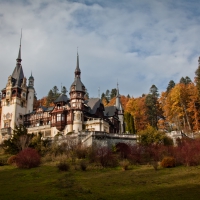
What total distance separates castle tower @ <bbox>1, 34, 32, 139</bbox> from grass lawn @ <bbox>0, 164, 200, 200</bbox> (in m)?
38.6

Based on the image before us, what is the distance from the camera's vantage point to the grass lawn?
16.9 m

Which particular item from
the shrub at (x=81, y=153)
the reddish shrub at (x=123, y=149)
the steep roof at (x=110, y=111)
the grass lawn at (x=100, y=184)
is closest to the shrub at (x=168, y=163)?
the grass lawn at (x=100, y=184)

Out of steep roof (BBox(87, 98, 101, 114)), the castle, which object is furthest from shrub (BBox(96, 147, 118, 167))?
steep roof (BBox(87, 98, 101, 114))

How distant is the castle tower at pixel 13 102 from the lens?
65500 mm

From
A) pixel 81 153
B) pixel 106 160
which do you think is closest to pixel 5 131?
pixel 81 153

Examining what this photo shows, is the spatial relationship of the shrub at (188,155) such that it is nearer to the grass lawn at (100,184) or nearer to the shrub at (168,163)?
the shrub at (168,163)

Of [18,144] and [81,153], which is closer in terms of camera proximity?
[81,153]

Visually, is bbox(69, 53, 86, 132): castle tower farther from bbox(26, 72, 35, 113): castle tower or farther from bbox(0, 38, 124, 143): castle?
bbox(26, 72, 35, 113): castle tower

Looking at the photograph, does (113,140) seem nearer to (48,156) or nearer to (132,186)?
(48,156)

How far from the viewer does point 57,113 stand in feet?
Result: 191

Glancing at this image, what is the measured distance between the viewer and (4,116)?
2630 inches

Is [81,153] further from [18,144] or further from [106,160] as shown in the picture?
[18,144]

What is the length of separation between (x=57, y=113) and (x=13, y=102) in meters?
15.0

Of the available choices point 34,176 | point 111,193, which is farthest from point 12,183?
point 111,193
